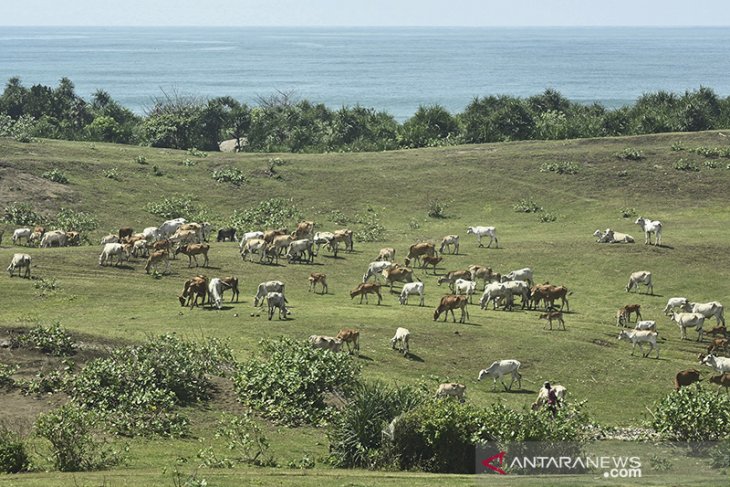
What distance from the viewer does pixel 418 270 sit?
170 feet

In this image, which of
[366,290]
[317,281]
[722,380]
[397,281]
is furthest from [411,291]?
[722,380]

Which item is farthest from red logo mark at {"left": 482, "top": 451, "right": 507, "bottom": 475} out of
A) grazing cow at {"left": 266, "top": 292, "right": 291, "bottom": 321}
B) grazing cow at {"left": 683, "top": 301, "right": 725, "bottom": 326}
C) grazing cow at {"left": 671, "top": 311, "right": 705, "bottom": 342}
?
grazing cow at {"left": 683, "top": 301, "right": 725, "bottom": 326}

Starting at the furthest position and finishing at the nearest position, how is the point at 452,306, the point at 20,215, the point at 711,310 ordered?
the point at 20,215
the point at 711,310
the point at 452,306

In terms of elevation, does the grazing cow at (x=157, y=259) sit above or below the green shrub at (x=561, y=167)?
above

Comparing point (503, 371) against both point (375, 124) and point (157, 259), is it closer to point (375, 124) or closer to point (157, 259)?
point (157, 259)

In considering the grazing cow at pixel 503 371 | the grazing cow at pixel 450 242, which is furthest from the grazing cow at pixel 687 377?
the grazing cow at pixel 450 242

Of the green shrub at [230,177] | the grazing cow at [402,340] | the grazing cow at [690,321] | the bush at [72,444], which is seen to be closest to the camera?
the bush at [72,444]

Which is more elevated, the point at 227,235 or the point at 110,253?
the point at 110,253

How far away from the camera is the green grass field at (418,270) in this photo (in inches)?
1292

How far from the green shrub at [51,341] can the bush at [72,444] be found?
785 centimetres

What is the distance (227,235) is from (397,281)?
12.9 metres

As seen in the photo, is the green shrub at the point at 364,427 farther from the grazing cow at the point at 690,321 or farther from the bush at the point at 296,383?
the grazing cow at the point at 690,321

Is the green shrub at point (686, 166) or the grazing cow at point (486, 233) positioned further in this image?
the green shrub at point (686, 166)

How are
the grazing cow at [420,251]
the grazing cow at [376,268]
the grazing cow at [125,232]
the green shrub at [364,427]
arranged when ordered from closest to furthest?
the green shrub at [364,427] < the grazing cow at [376,268] < the grazing cow at [420,251] < the grazing cow at [125,232]
